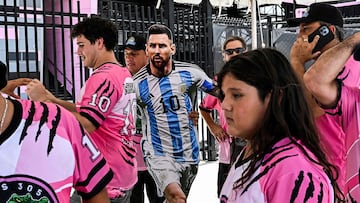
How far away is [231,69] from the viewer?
56.1 inches

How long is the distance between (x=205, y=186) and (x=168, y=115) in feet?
9.15

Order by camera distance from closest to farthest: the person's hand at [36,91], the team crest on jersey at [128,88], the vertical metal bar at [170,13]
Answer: the person's hand at [36,91] → the team crest on jersey at [128,88] → the vertical metal bar at [170,13]

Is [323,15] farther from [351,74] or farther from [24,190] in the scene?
[24,190]

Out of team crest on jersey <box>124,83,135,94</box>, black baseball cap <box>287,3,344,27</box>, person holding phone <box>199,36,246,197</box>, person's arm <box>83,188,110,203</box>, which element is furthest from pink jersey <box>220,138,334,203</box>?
person holding phone <box>199,36,246,197</box>

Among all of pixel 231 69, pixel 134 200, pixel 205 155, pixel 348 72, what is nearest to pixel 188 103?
pixel 134 200

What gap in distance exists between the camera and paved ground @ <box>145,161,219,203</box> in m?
5.58

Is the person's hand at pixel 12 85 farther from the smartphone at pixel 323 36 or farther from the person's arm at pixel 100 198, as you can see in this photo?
the smartphone at pixel 323 36

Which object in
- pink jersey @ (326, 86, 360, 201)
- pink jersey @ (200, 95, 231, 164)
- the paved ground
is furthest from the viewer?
the paved ground

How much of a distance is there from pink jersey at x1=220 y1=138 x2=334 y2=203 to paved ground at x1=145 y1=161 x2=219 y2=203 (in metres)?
4.24

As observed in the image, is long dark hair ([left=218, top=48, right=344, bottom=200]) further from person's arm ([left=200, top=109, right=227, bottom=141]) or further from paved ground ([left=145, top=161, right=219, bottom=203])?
paved ground ([left=145, top=161, right=219, bottom=203])

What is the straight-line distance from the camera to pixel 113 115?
9.22ft

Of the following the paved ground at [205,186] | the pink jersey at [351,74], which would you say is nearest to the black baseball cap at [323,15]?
the pink jersey at [351,74]

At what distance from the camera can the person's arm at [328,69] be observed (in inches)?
79.4

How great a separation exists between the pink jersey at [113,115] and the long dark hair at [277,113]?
141 centimetres
